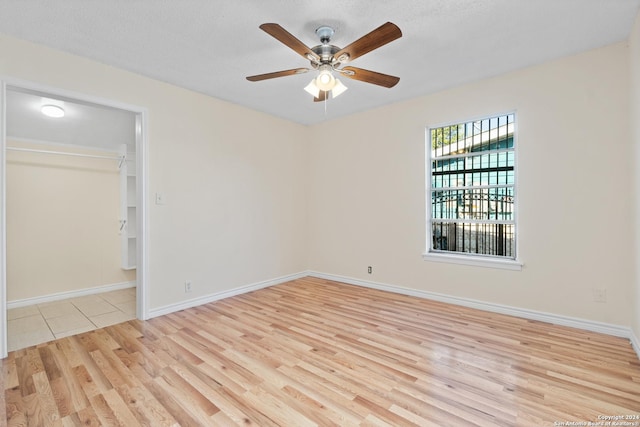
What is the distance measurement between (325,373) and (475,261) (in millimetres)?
2296

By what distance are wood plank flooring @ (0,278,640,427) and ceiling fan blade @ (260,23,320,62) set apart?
90.0 inches

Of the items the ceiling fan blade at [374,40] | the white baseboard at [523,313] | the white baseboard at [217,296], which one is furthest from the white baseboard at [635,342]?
the white baseboard at [217,296]

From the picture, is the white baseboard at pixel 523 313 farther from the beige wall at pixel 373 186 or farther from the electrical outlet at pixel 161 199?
the electrical outlet at pixel 161 199

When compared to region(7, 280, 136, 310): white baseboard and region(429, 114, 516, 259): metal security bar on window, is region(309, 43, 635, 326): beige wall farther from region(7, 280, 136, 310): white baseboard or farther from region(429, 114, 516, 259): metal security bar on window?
region(7, 280, 136, 310): white baseboard

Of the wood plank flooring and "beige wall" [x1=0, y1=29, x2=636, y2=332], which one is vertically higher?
"beige wall" [x1=0, y1=29, x2=636, y2=332]

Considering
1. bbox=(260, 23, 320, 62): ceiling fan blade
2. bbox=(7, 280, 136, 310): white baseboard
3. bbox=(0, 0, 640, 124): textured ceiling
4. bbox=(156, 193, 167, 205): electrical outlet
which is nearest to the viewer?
bbox=(260, 23, 320, 62): ceiling fan blade

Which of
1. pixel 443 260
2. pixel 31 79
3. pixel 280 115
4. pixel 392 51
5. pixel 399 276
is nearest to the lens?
pixel 31 79

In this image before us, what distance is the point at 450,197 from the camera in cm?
395

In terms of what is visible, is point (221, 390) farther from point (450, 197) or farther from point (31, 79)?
point (450, 197)

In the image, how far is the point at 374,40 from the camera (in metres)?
2.03

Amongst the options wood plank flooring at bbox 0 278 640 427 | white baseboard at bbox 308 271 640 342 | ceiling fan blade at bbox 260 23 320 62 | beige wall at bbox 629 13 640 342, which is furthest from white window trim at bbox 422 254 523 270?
ceiling fan blade at bbox 260 23 320 62

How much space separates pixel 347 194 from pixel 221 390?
329cm

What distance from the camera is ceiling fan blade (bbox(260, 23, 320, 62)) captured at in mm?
1859

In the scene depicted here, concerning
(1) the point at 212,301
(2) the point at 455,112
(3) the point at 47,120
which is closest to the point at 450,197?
(2) the point at 455,112
